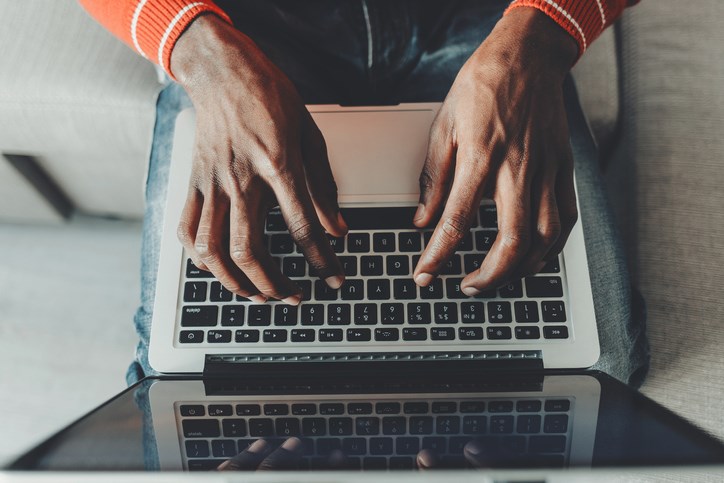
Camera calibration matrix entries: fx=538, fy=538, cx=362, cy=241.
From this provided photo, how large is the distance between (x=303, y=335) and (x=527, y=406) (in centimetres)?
23

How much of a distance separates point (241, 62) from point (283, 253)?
0.21 metres

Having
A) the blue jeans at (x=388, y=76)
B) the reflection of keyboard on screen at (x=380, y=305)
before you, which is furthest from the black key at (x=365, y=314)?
the blue jeans at (x=388, y=76)

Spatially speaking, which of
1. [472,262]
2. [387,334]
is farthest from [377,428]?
[472,262]

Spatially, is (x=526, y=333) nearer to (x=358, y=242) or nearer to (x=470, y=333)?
(x=470, y=333)

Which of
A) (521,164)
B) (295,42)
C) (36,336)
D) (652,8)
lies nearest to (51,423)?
(36,336)

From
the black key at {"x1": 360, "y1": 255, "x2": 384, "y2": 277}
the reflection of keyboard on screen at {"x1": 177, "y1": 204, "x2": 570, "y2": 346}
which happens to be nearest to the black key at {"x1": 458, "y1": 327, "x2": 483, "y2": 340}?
the reflection of keyboard on screen at {"x1": 177, "y1": 204, "x2": 570, "y2": 346}

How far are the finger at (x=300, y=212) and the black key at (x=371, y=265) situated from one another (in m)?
0.07

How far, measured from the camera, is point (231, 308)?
0.58 metres

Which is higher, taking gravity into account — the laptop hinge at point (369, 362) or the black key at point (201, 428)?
the laptop hinge at point (369, 362)

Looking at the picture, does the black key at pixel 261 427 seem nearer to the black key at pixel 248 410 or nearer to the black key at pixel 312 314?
the black key at pixel 248 410

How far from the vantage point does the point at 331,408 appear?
513 mm

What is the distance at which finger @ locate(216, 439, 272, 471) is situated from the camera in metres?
0.44

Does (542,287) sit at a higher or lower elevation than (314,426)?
higher

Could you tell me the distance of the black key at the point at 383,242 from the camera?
1.98 ft
